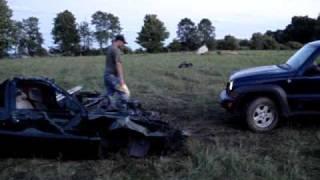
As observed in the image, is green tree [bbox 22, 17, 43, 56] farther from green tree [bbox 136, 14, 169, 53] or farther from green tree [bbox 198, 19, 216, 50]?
green tree [bbox 198, 19, 216, 50]

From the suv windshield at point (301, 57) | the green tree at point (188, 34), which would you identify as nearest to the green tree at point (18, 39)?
the green tree at point (188, 34)

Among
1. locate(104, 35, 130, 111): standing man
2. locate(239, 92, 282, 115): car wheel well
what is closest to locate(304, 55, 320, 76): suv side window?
locate(239, 92, 282, 115): car wheel well

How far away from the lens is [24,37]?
258 feet

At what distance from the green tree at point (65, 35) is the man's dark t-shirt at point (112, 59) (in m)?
72.6

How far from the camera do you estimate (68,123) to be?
7645 mm

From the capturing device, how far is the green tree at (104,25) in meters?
87.5

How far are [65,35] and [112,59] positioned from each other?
75.0 metres

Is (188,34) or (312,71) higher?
(188,34)

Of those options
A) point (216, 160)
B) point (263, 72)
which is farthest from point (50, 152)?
point (263, 72)

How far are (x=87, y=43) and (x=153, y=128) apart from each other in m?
77.9

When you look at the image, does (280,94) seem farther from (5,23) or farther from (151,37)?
(151,37)

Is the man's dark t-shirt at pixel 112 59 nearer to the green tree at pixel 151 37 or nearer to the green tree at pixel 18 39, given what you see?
the green tree at pixel 18 39

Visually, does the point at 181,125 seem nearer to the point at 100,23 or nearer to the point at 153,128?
the point at 153,128

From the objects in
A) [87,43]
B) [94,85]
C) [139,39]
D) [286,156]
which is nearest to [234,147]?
[286,156]
